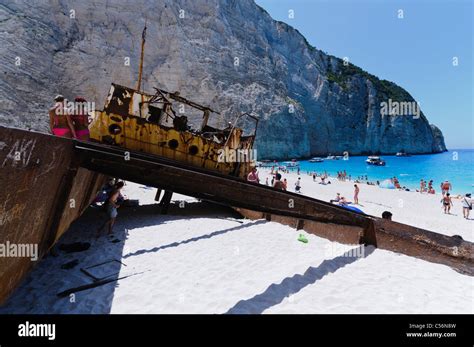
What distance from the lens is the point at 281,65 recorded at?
6312 centimetres

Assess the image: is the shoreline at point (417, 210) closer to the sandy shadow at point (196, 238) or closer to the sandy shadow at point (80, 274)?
the sandy shadow at point (196, 238)

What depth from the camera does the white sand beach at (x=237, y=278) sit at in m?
3.86

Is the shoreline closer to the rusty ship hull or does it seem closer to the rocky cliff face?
the rusty ship hull

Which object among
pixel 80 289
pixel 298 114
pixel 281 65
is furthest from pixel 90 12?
pixel 80 289

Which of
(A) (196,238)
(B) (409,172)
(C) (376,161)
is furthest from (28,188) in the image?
(C) (376,161)

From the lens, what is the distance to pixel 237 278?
479 centimetres

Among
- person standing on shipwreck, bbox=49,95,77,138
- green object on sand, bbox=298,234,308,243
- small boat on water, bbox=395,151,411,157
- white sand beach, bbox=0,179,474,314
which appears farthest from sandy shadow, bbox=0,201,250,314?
small boat on water, bbox=395,151,411,157

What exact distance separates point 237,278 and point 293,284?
0.94 metres

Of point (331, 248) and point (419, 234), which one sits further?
point (331, 248)
